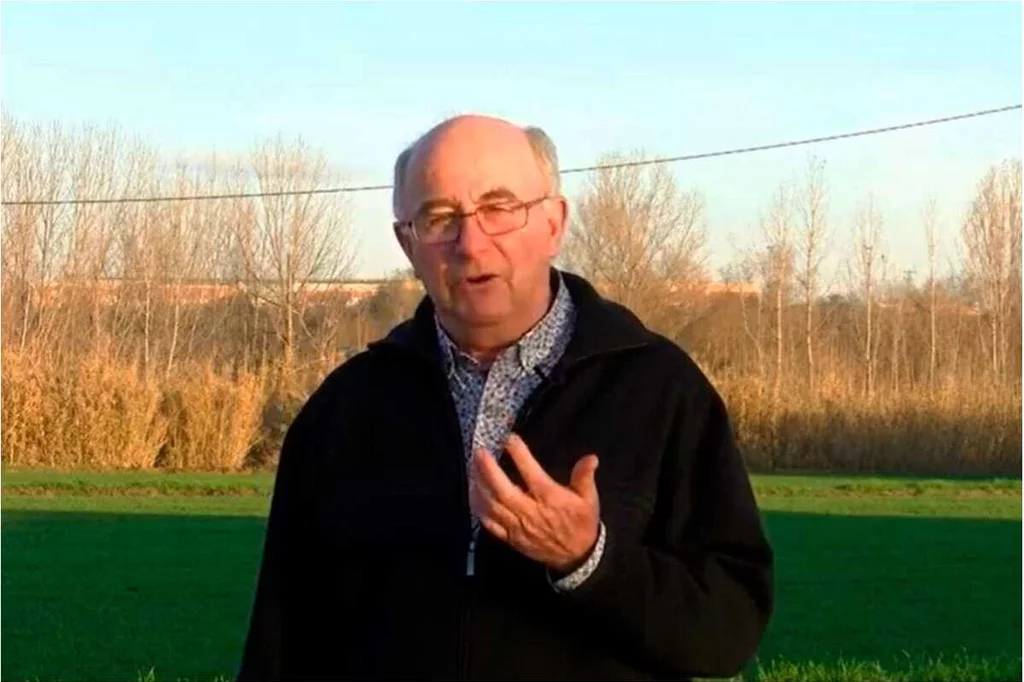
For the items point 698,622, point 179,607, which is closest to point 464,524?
point 698,622


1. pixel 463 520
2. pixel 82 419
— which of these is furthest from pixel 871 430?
pixel 463 520

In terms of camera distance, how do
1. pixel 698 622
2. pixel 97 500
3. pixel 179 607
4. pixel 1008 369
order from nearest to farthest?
Answer: pixel 698 622, pixel 179 607, pixel 97 500, pixel 1008 369

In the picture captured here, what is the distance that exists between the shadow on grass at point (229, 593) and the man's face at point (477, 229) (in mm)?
5798

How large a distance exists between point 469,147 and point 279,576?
2.84 feet

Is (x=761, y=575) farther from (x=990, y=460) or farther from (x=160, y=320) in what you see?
(x=160, y=320)

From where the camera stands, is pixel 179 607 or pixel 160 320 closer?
pixel 179 607

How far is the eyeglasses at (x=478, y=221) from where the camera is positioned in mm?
2992

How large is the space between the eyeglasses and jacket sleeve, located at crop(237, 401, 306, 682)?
452 mm

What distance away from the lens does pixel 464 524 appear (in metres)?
2.90

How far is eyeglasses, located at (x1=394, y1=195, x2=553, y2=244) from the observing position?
118 inches

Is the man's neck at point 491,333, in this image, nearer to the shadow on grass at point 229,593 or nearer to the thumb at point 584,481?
the thumb at point 584,481

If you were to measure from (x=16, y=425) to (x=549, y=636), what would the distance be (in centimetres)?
2960

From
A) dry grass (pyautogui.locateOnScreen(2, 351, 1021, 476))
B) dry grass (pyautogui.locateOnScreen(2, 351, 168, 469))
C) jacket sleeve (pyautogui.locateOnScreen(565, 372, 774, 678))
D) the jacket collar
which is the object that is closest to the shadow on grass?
the jacket collar

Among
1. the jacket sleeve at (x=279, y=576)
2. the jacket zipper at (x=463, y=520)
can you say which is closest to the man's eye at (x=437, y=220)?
the jacket zipper at (x=463, y=520)
